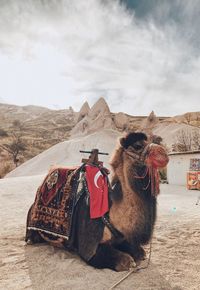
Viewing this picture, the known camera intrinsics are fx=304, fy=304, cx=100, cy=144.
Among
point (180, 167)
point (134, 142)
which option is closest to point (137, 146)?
point (134, 142)

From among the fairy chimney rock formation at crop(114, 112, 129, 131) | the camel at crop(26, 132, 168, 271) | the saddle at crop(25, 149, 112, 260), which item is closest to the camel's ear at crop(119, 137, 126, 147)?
the camel at crop(26, 132, 168, 271)

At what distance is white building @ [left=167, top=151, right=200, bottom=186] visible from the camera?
20819mm

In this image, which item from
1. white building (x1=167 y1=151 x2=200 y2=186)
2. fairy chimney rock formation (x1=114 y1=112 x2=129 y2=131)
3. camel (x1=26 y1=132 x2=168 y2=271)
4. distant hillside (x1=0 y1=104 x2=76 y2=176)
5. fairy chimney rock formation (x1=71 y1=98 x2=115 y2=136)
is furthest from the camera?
fairy chimney rock formation (x1=114 y1=112 x2=129 y2=131)

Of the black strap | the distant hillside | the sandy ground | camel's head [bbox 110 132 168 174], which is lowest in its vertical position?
the sandy ground

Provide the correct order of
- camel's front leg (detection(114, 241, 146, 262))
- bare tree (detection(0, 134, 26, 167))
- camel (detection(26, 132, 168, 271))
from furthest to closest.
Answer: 1. bare tree (detection(0, 134, 26, 167))
2. camel's front leg (detection(114, 241, 146, 262))
3. camel (detection(26, 132, 168, 271))

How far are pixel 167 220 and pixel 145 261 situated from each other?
10.9ft

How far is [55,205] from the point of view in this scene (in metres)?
4.29

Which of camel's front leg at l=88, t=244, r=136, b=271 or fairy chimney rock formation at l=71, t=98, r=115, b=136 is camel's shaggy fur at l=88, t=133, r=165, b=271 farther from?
fairy chimney rock formation at l=71, t=98, r=115, b=136

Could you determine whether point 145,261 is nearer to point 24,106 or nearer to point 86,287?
point 86,287

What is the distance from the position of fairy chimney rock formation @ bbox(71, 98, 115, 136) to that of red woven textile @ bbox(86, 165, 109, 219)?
143ft

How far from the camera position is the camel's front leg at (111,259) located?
140 inches

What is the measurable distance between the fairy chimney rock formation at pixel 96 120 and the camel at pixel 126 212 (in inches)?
1726

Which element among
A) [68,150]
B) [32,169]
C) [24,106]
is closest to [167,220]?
[32,169]

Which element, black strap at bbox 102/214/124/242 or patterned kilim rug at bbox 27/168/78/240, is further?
patterned kilim rug at bbox 27/168/78/240
